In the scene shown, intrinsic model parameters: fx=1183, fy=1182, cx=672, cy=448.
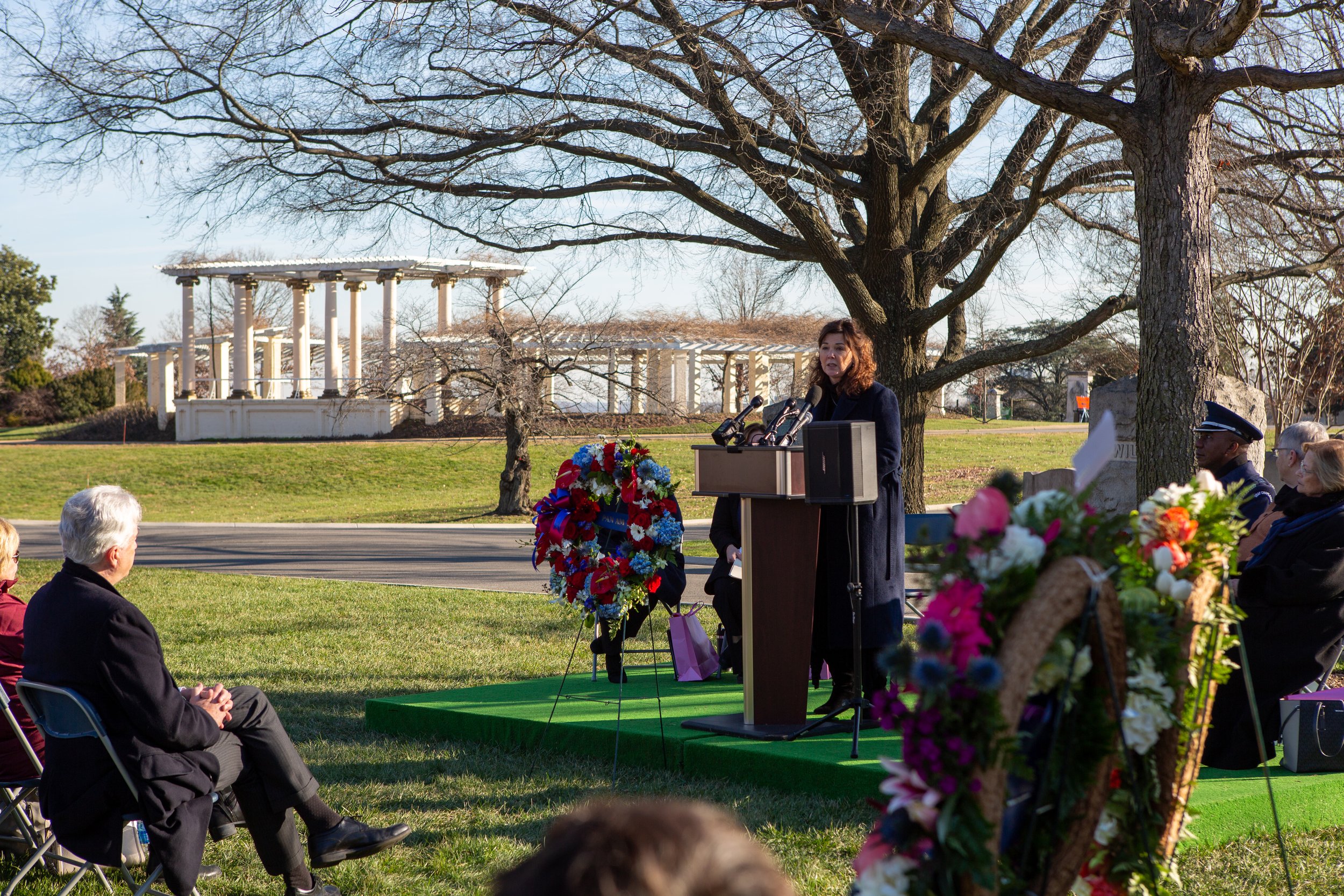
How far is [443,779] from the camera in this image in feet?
19.8

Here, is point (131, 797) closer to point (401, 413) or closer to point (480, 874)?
point (480, 874)

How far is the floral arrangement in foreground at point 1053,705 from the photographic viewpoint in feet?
5.86

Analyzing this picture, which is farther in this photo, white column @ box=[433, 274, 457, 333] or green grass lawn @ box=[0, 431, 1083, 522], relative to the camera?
white column @ box=[433, 274, 457, 333]

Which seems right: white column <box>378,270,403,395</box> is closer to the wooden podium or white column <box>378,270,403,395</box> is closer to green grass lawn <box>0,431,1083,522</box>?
green grass lawn <box>0,431,1083,522</box>

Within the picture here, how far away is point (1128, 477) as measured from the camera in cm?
1470

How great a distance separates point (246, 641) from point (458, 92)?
5677 mm

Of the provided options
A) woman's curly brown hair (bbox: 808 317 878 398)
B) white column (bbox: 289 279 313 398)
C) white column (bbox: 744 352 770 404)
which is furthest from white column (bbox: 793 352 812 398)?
→ woman's curly brown hair (bbox: 808 317 878 398)

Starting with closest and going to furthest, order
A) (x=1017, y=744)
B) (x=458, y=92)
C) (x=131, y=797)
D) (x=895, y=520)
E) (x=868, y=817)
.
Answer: (x=1017, y=744), (x=131, y=797), (x=868, y=817), (x=895, y=520), (x=458, y=92)

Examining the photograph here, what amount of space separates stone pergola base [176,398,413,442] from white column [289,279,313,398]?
1.65 meters

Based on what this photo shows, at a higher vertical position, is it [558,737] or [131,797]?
[131,797]

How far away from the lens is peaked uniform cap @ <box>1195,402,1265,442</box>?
625 centimetres

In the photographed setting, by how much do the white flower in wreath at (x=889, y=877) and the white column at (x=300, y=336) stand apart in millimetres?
43858

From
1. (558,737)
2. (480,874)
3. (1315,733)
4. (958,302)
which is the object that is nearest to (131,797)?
(480,874)

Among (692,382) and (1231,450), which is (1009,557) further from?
(692,382)
